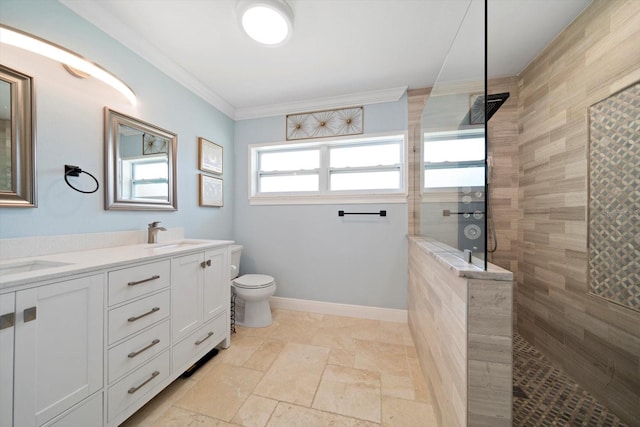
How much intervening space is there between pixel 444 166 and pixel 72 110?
2.38 m

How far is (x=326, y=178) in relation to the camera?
257 cm

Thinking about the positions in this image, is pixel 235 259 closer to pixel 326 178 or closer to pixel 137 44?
pixel 326 178

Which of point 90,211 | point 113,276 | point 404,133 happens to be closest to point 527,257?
point 404,133

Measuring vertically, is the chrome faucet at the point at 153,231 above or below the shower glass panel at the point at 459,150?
below

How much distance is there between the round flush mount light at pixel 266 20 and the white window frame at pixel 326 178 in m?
1.11

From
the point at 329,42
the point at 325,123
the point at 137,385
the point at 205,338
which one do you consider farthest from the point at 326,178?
the point at 137,385

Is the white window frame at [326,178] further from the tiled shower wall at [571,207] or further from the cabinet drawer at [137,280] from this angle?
the cabinet drawer at [137,280]

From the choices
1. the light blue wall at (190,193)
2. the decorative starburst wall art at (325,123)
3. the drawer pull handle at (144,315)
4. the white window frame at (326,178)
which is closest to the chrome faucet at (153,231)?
the light blue wall at (190,193)

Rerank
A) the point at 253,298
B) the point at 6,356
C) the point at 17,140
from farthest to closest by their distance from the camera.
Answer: the point at 253,298 < the point at 17,140 < the point at 6,356

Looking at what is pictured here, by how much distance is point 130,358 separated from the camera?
1128 mm

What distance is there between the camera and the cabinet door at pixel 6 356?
2.43ft

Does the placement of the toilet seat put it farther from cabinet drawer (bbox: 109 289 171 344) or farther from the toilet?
cabinet drawer (bbox: 109 289 171 344)

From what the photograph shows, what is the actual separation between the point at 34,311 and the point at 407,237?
2406mm

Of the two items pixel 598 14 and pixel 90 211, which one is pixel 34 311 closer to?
pixel 90 211
